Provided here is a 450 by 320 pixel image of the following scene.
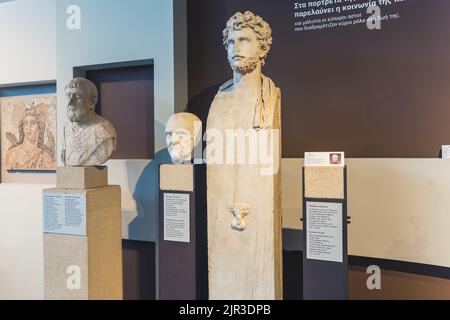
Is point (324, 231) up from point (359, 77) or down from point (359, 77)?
down

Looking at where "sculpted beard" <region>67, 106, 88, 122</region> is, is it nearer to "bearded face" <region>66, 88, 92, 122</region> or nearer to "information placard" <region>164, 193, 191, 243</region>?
"bearded face" <region>66, 88, 92, 122</region>

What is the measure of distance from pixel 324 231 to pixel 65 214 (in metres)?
1.75

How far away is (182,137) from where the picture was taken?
2551 millimetres

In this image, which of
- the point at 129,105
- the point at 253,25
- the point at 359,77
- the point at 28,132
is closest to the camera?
the point at 253,25

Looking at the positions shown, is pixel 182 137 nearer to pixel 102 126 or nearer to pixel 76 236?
pixel 102 126

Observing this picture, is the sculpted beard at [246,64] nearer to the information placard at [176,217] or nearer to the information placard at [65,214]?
the information placard at [176,217]

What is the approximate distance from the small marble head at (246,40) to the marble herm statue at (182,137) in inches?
21.0

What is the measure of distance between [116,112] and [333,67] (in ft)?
7.07

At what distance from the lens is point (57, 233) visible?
2541 millimetres

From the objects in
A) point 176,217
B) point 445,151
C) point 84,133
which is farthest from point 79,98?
point 445,151

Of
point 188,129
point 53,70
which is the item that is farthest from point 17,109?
point 188,129

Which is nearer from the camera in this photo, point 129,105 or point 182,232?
point 182,232

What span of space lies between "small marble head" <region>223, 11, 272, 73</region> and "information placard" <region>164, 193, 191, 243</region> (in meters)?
0.99

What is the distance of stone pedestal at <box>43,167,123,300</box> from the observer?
2.47 meters
